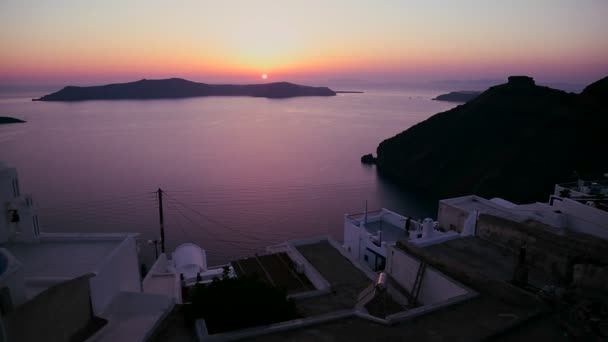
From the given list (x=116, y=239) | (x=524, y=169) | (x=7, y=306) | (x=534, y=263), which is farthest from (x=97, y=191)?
(x=524, y=169)

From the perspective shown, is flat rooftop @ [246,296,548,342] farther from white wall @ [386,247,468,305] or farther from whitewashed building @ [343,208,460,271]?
whitewashed building @ [343,208,460,271]

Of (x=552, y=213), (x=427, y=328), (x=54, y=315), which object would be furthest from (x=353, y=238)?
(x=54, y=315)

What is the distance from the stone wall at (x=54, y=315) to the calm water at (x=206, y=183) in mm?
22129

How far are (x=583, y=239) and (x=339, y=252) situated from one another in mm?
8942

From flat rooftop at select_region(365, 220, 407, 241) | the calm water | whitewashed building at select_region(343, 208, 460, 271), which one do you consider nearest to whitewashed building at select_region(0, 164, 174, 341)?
whitewashed building at select_region(343, 208, 460, 271)

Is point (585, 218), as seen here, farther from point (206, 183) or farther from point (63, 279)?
point (206, 183)

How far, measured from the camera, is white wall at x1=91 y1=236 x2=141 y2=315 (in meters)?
10.6

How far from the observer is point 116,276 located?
39.4ft

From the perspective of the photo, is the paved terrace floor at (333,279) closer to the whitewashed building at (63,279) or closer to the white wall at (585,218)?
the whitewashed building at (63,279)

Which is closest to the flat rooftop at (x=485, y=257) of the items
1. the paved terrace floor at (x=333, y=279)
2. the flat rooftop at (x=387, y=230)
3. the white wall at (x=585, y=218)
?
the paved terrace floor at (x=333, y=279)

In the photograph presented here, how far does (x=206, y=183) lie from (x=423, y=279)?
44.8 meters

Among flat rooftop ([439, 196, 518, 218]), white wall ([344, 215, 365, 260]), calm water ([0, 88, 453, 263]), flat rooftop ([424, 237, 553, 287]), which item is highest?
flat rooftop ([424, 237, 553, 287])

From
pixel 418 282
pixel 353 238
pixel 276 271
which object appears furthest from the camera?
pixel 353 238

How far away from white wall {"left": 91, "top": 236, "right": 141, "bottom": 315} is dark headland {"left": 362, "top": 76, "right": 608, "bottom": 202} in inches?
1978
